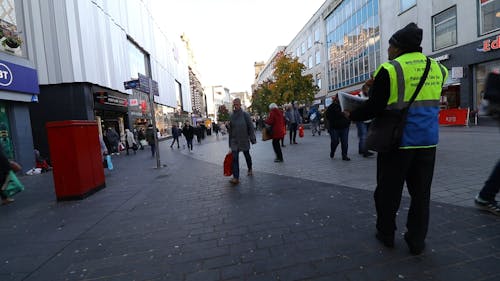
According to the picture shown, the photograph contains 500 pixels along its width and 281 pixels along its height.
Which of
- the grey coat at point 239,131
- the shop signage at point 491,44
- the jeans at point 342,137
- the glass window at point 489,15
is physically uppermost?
the glass window at point 489,15

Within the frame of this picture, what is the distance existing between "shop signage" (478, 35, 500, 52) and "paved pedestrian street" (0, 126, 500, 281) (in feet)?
45.7

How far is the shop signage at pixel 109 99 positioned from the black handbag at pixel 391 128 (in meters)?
16.6

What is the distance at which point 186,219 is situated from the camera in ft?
13.3

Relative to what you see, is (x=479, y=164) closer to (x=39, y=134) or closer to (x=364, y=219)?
(x=364, y=219)

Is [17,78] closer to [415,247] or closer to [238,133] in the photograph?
[238,133]

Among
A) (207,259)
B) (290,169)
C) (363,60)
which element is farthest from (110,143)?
(363,60)

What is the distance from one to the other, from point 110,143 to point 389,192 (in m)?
16.6

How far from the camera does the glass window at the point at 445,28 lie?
1870 centimetres

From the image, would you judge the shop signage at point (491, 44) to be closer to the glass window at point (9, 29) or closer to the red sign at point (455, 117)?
the red sign at point (455, 117)

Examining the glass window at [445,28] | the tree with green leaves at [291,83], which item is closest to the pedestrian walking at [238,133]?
the glass window at [445,28]

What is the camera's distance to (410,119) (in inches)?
96.7

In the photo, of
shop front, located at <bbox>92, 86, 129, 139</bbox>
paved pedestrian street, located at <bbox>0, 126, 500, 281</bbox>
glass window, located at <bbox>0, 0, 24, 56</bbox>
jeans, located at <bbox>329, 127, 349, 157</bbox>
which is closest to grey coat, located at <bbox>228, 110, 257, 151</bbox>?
paved pedestrian street, located at <bbox>0, 126, 500, 281</bbox>

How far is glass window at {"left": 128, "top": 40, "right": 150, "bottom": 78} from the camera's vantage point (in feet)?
78.9

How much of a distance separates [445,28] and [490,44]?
416 centimetres
